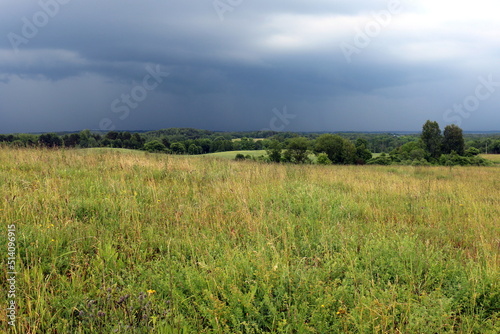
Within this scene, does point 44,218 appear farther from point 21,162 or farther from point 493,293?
point 493,293

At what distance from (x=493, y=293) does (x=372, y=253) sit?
117cm

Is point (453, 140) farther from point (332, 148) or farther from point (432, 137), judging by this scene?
point (332, 148)

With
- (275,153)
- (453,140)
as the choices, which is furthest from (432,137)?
(275,153)

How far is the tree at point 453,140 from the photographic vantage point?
226 ft

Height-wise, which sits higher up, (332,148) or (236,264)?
(332,148)

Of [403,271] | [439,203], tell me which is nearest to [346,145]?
[439,203]

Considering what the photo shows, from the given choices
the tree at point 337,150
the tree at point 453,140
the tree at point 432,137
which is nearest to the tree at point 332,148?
the tree at point 337,150

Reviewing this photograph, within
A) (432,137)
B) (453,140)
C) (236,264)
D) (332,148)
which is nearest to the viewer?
(236,264)

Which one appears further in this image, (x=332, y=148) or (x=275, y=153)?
(x=332, y=148)

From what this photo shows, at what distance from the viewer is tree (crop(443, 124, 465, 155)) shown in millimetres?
68938

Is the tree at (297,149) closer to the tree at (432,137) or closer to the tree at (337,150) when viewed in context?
the tree at (337,150)

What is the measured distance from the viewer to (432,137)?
232ft

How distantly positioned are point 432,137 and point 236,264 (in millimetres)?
81479

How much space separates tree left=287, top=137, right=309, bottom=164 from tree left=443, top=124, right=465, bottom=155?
38869 mm
